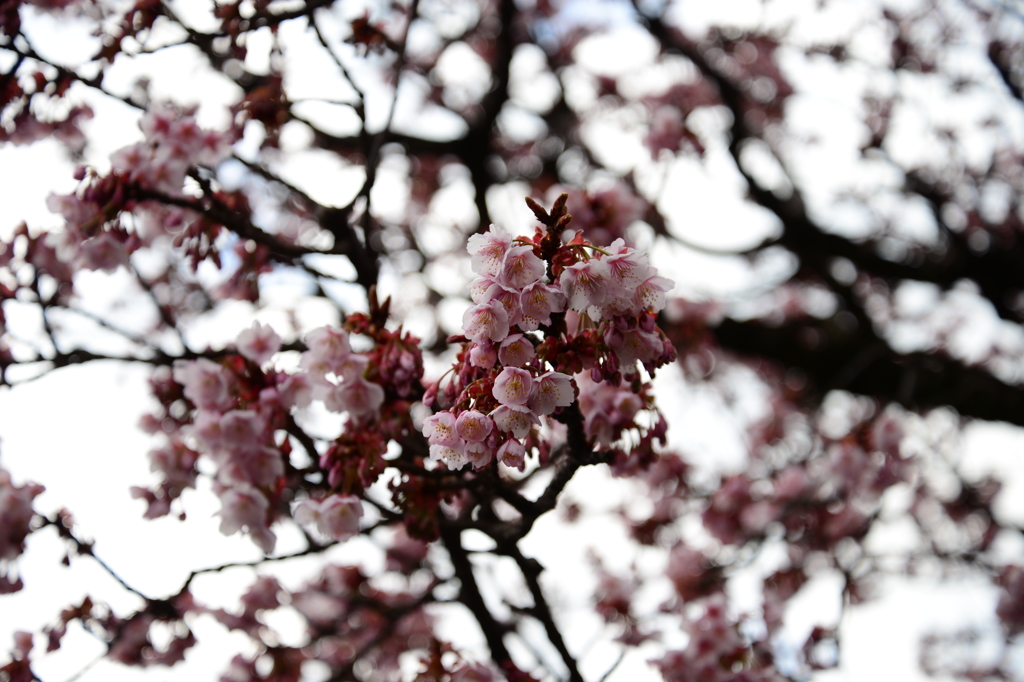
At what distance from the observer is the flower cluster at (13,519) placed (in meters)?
2.35

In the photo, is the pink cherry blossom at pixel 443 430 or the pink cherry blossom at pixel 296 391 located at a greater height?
the pink cherry blossom at pixel 296 391

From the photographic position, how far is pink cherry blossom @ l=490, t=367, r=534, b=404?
1250mm

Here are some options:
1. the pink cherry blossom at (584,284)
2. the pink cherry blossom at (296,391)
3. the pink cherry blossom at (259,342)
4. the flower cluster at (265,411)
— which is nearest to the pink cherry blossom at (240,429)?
the flower cluster at (265,411)

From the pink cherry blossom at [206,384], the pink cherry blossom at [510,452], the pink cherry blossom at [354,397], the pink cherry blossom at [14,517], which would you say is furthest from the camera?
the pink cherry blossom at [14,517]

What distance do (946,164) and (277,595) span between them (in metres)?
7.31

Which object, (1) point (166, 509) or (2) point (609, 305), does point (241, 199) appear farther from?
(2) point (609, 305)

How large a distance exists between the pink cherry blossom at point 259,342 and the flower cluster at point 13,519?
1119 millimetres

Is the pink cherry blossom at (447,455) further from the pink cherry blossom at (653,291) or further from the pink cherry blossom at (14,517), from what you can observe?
the pink cherry blossom at (14,517)

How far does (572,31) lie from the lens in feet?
23.6

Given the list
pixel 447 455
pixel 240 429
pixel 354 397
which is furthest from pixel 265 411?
pixel 447 455

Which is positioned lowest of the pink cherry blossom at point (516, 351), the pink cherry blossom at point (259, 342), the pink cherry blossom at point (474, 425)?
the pink cherry blossom at point (474, 425)

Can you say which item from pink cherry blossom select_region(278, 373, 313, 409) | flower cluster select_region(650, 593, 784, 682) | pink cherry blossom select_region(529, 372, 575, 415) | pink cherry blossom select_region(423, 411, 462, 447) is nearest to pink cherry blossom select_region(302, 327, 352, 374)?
pink cherry blossom select_region(278, 373, 313, 409)

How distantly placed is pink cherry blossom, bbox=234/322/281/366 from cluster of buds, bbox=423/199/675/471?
38.6 inches

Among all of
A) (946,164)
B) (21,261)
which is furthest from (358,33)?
(946,164)
